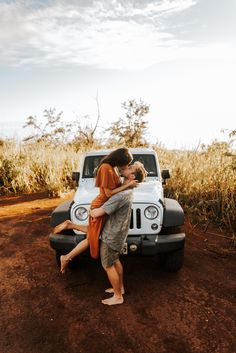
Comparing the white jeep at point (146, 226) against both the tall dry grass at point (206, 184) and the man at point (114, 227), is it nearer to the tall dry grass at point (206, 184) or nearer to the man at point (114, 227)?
the man at point (114, 227)

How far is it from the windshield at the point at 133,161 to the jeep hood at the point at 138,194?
51 cm

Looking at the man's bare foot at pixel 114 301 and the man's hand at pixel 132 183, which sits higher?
the man's hand at pixel 132 183

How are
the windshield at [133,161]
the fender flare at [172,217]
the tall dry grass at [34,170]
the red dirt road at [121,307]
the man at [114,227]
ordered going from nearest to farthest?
1. the red dirt road at [121,307]
2. the man at [114,227]
3. the fender flare at [172,217]
4. the windshield at [133,161]
5. the tall dry grass at [34,170]

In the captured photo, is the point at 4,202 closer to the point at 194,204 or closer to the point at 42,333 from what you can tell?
the point at 194,204

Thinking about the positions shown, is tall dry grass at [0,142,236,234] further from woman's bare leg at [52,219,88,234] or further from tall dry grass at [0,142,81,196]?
woman's bare leg at [52,219,88,234]

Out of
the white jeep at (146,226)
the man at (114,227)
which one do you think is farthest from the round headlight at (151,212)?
the man at (114,227)

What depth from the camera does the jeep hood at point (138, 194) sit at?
12.4 feet

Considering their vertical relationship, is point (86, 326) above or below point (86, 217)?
below

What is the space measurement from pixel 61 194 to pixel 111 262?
5829 mm

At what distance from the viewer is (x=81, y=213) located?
3834mm

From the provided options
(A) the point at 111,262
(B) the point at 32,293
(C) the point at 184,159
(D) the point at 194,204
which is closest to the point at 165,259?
(A) the point at 111,262

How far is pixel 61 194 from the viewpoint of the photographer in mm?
8859

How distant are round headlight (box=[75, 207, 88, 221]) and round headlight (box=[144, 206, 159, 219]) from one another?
0.71 meters

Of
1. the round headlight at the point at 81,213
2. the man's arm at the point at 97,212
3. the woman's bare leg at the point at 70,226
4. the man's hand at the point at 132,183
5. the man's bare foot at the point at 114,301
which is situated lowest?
the man's bare foot at the point at 114,301
